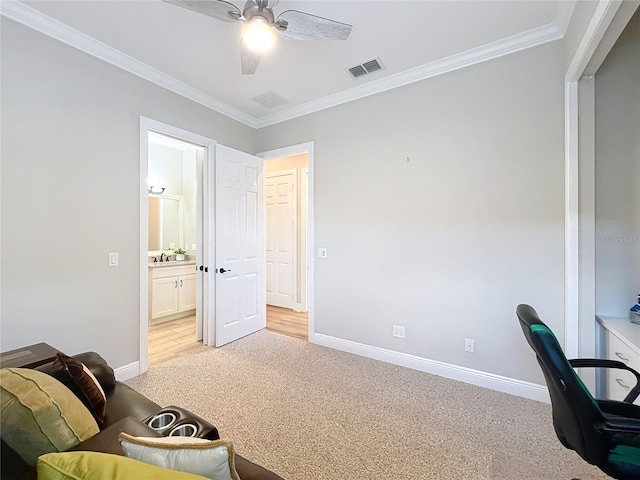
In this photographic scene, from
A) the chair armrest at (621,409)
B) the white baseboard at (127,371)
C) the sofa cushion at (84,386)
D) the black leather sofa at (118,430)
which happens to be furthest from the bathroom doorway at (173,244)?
the chair armrest at (621,409)

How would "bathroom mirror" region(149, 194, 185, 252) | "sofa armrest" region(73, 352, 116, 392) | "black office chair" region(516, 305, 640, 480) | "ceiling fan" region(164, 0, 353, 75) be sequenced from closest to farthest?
"black office chair" region(516, 305, 640, 480)
"sofa armrest" region(73, 352, 116, 392)
"ceiling fan" region(164, 0, 353, 75)
"bathroom mirror" region(149, 194, 185, 252)

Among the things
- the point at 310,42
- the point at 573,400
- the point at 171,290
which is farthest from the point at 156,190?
the point at 573,400

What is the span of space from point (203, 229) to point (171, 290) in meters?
1.48

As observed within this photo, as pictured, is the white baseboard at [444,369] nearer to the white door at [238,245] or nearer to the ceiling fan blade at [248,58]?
the white door at [238,245]

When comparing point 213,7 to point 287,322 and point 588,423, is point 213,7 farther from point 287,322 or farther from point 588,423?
point 287,322

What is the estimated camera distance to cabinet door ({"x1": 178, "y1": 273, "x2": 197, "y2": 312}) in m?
4.43

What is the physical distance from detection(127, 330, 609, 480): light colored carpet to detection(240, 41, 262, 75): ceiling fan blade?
260 centimetres

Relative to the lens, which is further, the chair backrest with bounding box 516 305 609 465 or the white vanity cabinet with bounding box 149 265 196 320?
the white vanity cabinet with bounding box 149 265 196 320

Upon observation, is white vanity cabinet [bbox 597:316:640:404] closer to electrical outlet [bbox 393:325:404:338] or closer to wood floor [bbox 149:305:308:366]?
electrical outlet [bbox 393:325:404:338]

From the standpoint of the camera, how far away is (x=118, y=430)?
0.97 m

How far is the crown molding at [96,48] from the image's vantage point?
1.97 metres

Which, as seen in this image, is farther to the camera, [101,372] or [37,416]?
[101,372]

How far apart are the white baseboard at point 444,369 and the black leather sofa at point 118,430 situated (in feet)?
7.07

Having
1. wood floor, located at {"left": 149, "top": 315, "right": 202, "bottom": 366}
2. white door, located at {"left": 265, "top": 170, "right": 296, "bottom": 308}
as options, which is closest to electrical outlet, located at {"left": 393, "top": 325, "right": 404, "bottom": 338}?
wood floor, located at {"left": 149, "top": 315, "right": 202, "bottom": 366}
